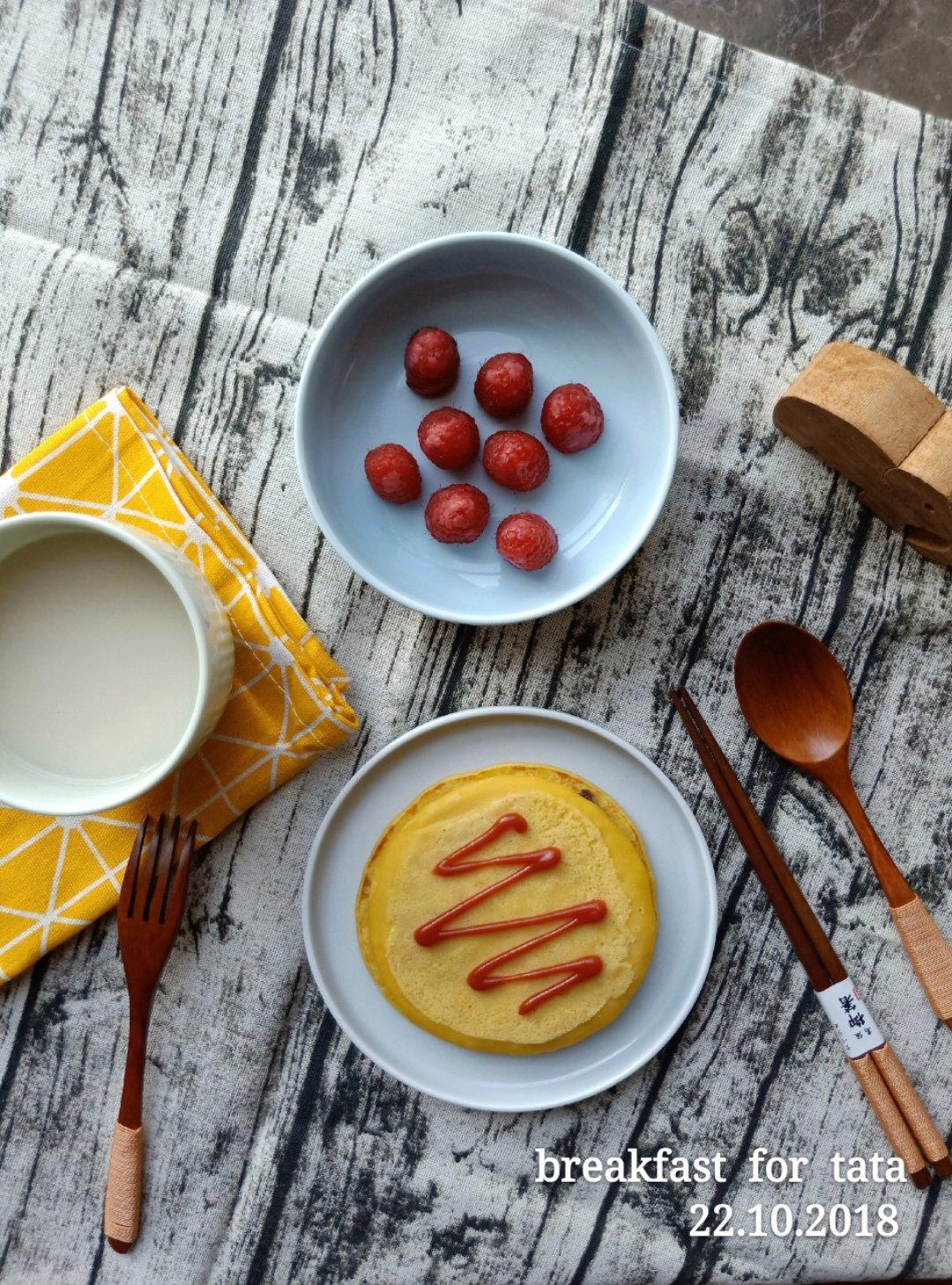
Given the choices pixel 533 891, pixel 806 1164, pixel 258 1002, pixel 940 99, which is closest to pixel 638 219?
pixel 940 99

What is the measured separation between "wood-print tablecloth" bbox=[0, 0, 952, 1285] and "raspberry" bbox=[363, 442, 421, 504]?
0.37 feet

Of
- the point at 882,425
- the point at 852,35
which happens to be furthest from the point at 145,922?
the point at 852,35

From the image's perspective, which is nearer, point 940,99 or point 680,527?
point 680,527

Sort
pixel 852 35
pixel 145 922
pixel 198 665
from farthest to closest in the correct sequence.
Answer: pixel 852 35
pixel 145 922
pixel 198 665

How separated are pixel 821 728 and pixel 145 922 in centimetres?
72

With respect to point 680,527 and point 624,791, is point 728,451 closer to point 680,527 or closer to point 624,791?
point 680,527

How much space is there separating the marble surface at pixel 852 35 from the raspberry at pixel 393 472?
2.17ft

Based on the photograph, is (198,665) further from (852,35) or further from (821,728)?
(852,35)

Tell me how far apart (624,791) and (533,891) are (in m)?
0.14

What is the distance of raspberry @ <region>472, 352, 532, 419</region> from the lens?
895 millimetres

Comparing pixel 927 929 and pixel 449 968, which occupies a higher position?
pixel 927 929

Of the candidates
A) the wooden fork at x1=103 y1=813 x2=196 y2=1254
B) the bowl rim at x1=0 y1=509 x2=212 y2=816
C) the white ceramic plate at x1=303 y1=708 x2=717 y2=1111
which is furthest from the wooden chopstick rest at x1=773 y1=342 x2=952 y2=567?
the wooden fork at x1=103 y1=813 x2=196 y2=1254

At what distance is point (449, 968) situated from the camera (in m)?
0.95

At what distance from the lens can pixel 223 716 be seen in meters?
0.94
